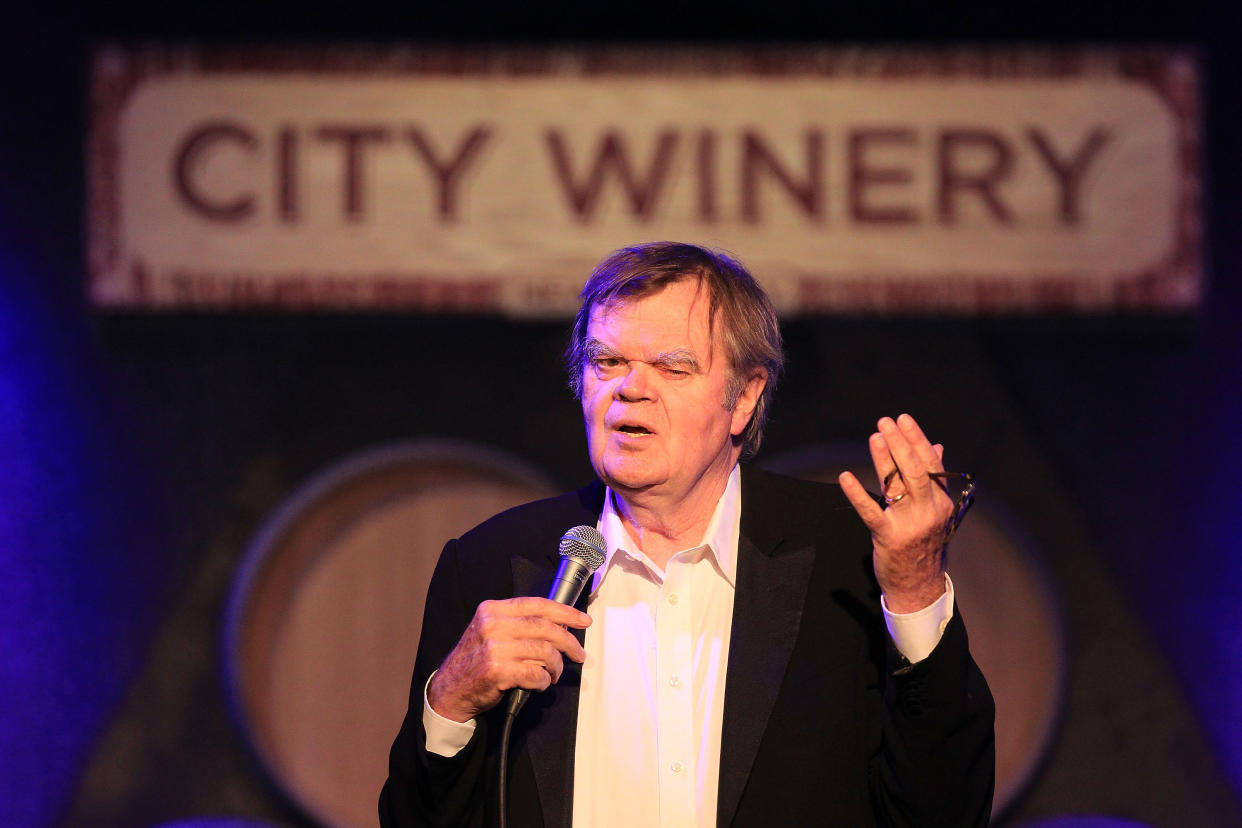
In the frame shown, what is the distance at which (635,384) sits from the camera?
1754mm

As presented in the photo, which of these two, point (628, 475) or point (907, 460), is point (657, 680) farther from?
point (907, 460)

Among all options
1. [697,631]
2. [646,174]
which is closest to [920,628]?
[697,631]

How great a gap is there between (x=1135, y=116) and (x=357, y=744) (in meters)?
2.66

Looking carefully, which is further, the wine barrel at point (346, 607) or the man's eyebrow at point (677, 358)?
the wine barrel at point (346, 607)

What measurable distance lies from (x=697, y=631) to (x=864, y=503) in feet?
1.27

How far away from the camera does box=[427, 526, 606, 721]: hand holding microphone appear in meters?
1.48

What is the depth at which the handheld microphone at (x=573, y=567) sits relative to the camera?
5.04ft

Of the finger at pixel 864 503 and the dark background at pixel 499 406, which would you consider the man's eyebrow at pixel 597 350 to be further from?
the dark background at pixel 499 406

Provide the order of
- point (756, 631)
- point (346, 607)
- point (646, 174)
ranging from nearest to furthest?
point (756, 631) < point (346, 607) < point (646, 174)

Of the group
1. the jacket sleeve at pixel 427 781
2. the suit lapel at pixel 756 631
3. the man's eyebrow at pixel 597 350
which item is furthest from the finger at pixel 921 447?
the jacket sleeve at pixel 427 781

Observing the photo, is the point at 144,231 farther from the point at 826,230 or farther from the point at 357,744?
the point at 826,230

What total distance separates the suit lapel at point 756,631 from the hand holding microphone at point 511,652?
0.88 feet

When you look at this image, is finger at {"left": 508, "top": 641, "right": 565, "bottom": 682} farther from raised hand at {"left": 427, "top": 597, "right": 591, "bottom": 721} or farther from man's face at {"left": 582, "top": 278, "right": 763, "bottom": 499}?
man's face at {"left": 582, "top": 278, "right": 763, "bottom": 499}

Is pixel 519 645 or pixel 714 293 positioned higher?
pixel 714 293
